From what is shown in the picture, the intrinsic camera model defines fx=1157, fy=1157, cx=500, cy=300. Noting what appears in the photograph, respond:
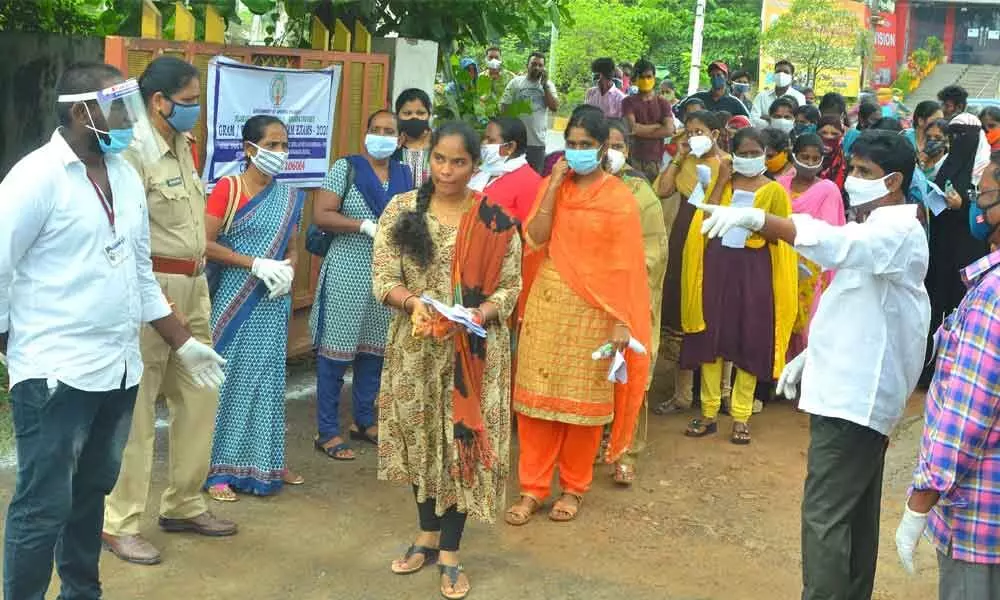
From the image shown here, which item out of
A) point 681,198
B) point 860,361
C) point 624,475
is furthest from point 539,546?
point 681,198

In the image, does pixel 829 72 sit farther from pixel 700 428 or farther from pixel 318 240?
pixel 318 240

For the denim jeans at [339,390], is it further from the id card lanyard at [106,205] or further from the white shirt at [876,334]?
the white shirt at [876,334]

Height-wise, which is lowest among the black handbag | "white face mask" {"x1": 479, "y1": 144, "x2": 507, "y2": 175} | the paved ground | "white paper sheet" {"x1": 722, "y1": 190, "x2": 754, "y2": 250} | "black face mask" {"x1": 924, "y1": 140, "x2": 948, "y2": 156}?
the paved ground

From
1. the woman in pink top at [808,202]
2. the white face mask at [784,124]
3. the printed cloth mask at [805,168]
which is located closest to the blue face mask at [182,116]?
the woman in pink top at [808,202]

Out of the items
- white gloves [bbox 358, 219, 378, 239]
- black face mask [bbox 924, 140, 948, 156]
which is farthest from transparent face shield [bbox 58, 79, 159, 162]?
black face mask [bbox 924, 140, 948, 156]

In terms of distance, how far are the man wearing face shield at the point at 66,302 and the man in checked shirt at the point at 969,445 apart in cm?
245

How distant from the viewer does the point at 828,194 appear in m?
7.05

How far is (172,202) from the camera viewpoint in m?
4.58

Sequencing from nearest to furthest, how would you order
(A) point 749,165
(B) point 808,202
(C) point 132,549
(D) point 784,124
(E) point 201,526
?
(C) point 132,549 < (E) point 201,526 < (A) point 749,165 < (B) point 808,202 < (D) point 784,124

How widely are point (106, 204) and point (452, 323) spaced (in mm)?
1312

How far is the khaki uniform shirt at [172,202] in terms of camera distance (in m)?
4.53

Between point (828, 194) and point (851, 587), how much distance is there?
11.1 ft

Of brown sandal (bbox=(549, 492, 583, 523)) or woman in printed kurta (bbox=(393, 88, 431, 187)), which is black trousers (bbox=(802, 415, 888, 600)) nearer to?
brown sandal (bbox=(549, 492, 583, 523))

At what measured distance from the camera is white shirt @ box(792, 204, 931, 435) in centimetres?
382
